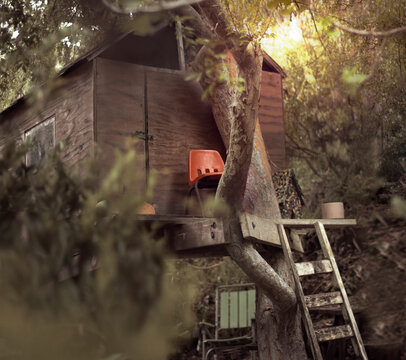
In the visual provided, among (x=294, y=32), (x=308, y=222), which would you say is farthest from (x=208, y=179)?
(x=294, y=32)

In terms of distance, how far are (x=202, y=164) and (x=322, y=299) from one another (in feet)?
7.16

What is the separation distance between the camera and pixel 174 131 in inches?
297

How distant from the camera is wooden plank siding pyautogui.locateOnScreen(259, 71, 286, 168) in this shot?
8617 millimetres

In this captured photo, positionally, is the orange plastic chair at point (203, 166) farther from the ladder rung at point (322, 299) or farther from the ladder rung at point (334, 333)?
the ladder rung at point (334, 333)

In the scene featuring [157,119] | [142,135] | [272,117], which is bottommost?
[142,135]

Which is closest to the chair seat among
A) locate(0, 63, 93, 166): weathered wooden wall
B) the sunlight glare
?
locate(0, 63, 93, 166): weathered wooden wall

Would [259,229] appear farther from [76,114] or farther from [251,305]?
[251,305]

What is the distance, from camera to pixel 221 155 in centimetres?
802

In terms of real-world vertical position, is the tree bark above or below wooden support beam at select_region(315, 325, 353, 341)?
above

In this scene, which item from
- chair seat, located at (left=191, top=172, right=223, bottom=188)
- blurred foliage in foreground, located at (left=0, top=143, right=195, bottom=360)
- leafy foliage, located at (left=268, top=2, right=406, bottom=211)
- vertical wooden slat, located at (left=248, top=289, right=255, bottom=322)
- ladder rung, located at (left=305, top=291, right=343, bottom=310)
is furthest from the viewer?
leafy foliage, located at (left=268, top=2, right=406, bottom=211)

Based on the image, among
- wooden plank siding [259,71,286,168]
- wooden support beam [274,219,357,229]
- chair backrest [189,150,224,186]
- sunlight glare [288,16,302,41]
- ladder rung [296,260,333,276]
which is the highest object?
sunlight glare [288,16,302,41]

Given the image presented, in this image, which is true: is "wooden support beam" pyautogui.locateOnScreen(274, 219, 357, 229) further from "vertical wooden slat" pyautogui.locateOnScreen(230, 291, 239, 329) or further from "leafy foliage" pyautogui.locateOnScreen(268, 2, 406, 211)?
"leafy foliage" pyautogui.locateOnScreen(268, 2, 406, 211)

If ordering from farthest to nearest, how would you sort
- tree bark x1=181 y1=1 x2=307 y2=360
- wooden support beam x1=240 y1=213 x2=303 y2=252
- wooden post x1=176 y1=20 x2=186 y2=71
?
wooden post x1=176 y1=20 x2=186 y2=71 → wooden support beam x1=240 y1=213 x2=303 y2=252 → tree bark x1=181 y1=1 x2=307 y2=360

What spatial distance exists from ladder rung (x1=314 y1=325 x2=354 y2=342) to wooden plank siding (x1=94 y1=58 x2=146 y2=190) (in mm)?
2675
